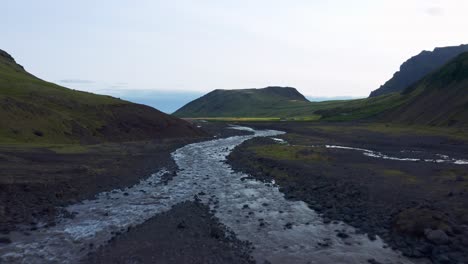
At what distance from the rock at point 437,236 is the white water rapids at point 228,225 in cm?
303

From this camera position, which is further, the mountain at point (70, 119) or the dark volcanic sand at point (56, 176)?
the mountain at point (70, 119)

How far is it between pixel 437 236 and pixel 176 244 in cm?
1779

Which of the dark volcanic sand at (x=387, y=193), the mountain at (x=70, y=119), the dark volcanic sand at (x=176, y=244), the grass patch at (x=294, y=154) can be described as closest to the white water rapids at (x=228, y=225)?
the dark volcanic sand at (x=176, y=244)

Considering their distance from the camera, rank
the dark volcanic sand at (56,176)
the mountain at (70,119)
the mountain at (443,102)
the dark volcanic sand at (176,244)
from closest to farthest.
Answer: the dark volcanic sand at (176,244) → the dark volcanic sand at (56,176) → the mountain at (70,119) → the mountain at (443,102)

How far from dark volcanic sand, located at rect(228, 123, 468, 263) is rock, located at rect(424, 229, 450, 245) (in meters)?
0.06

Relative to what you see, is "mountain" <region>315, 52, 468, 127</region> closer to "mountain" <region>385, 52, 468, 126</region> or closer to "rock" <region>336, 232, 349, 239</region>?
"mountain" <region>385, 52, 468, 126</region>

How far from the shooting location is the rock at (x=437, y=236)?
25806mm

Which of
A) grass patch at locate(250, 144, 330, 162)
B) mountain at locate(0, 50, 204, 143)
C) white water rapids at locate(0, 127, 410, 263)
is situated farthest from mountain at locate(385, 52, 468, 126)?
white water rapids at locate(0, 127, 410, 263)

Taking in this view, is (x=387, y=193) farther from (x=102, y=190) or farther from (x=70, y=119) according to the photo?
(x=70, y=119)

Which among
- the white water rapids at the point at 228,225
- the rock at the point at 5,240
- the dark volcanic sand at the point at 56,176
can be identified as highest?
the dark volcanic sand at the point at 56,176

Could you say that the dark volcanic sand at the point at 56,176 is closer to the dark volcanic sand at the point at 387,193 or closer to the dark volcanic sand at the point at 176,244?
the dark volcanic sand at the point at 176,244

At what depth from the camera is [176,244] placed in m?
26.2

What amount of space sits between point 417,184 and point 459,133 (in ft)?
212

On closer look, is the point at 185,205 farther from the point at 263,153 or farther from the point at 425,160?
the point at 425,160
